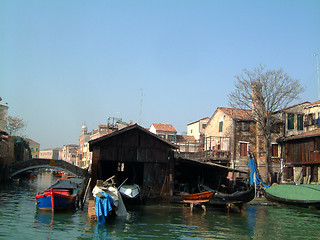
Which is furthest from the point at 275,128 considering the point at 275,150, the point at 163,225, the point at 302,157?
the point at 163,225

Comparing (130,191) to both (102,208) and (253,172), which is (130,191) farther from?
(253,172)

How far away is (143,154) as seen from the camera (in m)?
21.6

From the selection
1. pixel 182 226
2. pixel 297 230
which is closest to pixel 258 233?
pixel 297 230

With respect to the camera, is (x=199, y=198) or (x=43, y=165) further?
(x=43, y=165)

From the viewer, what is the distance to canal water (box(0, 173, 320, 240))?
13.4 metres

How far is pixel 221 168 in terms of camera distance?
80.9 ft

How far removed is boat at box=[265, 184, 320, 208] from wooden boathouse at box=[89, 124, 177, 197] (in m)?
8.87

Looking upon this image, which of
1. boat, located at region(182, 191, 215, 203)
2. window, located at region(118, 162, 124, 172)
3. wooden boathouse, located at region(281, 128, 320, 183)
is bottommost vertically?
boat, located at region(182, 191, 215, 203)

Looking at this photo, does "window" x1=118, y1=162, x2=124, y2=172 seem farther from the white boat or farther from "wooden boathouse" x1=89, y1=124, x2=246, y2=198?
the white boat

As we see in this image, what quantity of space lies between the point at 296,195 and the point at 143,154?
11.5 m

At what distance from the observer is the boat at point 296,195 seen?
2278cm

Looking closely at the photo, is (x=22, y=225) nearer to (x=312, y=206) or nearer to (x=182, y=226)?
(x=182, y=226)

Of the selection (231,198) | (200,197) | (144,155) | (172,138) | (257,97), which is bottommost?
(231,198)

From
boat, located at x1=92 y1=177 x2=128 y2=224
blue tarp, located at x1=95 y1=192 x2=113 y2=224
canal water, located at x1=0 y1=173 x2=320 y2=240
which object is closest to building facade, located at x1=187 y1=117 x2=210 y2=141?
canal water, located at x1=0 y1=173 x2=320 y2=240
